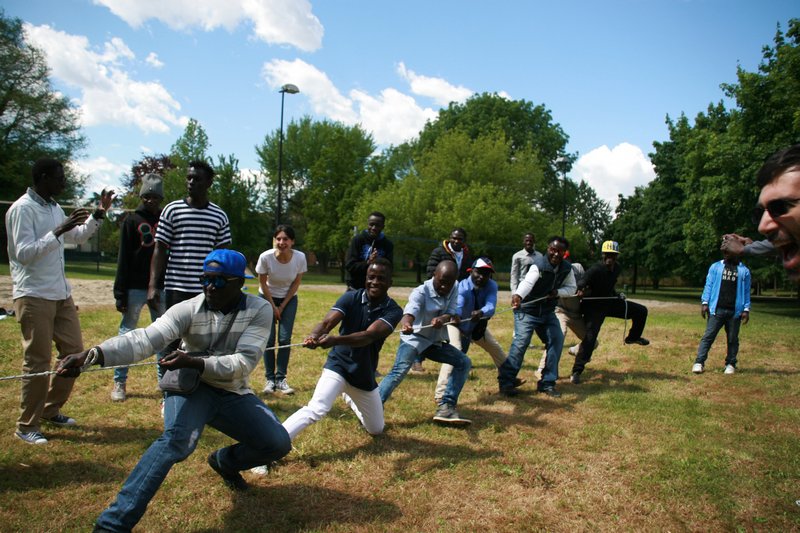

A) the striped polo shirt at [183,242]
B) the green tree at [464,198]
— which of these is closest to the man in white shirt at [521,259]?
the striped polo shirt at [183,242]

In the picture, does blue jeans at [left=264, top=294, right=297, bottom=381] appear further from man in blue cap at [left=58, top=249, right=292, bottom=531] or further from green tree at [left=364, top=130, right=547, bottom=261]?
green tree at [left=364, top=130, right=547, bottom=261]

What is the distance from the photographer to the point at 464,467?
4516 mm

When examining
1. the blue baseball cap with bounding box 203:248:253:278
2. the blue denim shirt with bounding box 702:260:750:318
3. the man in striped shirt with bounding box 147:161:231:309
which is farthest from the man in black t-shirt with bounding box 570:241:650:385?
the blue baseball cap with bounding box 203:248:253:278

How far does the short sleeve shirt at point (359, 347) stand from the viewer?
4723 millimetres

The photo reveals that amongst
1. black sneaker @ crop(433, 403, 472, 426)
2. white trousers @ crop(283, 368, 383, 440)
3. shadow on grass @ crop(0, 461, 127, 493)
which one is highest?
white trousers @ crop(283, 368, 383, 440)

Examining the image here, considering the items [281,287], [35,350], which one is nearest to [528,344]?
[281,287]

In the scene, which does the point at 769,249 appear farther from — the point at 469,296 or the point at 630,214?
the point at 630,214

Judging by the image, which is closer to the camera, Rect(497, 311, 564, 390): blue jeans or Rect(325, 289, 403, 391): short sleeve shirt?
Rect(325, 289, 403, 391): short sleeve shirt

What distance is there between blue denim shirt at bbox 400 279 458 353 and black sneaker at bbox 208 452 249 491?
234cm

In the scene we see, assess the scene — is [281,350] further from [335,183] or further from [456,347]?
[335,183]

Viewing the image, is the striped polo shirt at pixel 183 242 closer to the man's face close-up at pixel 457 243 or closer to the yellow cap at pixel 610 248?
the man's face close-up at pixel 457 243

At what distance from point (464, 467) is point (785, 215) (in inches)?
130

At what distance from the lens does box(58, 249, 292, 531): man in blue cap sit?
330 cm

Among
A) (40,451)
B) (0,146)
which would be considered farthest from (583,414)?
(0,146)
